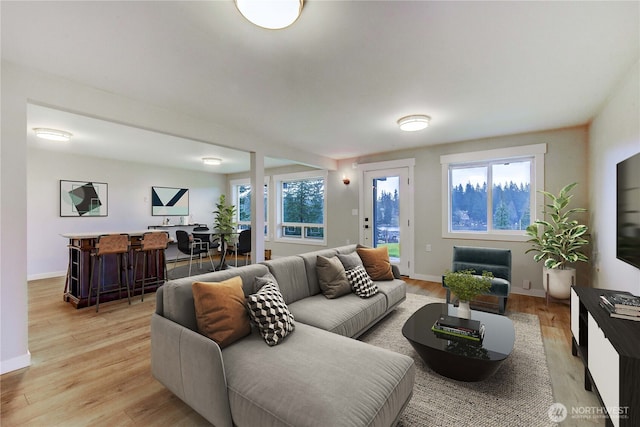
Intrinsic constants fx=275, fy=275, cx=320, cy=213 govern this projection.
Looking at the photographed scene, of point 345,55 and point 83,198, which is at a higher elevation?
point 345,55

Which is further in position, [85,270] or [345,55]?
[85,270]

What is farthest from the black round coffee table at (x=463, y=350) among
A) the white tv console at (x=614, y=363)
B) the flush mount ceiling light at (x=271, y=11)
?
the flush mount ceiling light at (x=271, y=11)

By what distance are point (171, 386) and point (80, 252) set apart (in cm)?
302

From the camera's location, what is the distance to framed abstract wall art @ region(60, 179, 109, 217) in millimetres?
5531

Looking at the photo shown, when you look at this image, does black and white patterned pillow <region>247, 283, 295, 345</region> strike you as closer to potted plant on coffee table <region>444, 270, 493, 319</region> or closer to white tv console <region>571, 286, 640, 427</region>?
A: potted plant on coffee table <region>444, 270, 493, 319</region>

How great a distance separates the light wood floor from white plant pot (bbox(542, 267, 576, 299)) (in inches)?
8.2

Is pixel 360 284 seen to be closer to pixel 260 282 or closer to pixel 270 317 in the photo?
pixel 260 282

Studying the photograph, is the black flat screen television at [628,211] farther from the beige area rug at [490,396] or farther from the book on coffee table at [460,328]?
the book on coffee table at [460,328]

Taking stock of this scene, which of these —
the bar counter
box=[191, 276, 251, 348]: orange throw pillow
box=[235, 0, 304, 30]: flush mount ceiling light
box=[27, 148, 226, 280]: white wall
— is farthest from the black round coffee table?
box=[27, 148, 226, 280]: white wall

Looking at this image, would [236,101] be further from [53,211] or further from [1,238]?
[53,211]

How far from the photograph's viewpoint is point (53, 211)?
5.42m

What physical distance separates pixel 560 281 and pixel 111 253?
589 centimetres

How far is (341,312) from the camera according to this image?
7.76 feet

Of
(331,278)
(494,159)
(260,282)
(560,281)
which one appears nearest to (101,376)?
(260,282)
